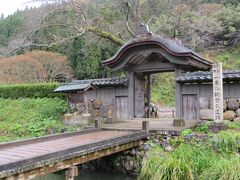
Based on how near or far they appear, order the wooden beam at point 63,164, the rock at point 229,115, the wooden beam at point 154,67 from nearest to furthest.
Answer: the wooden beam at point 63,164 < the rock at point 229,115 < the wooden beam at point 154,67

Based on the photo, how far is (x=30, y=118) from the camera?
16.5 m

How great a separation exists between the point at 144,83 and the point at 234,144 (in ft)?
24.6

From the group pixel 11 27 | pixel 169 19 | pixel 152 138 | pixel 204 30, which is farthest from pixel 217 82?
pixel 11 27

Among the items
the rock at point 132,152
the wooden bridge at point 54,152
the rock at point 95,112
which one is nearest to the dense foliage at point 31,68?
the rock at point 95,112

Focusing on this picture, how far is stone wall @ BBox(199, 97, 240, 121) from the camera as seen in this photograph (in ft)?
36.4

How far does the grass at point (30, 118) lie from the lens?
46.2 feet

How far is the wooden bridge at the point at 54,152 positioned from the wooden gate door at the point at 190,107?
3.05m

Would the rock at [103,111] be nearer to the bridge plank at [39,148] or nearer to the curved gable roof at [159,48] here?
the curved gable roof at [159,48]

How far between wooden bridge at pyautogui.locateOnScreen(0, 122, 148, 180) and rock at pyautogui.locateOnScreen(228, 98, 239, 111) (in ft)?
11.6

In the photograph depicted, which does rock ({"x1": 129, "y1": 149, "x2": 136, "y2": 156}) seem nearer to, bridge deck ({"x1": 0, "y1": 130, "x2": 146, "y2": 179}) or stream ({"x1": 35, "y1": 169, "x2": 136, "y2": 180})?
bridge deck ({"x1": 0, "y1": 130, "x2": 146, "y2": 179})

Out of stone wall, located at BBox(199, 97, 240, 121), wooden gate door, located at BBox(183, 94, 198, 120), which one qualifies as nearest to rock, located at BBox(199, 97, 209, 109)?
stone wall, located at BBox(199, 97, 240, 121)

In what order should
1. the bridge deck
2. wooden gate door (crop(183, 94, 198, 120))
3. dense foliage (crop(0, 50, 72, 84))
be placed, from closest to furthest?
the bridge deck, wooden gate door (crop(183, 94, 198, 120)), dense foliage (crop(0, 50, 72, 84))

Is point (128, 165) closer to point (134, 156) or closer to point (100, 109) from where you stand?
point (134, 156)

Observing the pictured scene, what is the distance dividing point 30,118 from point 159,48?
331 inches
